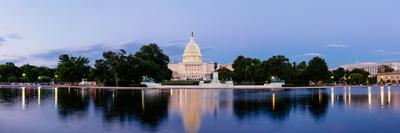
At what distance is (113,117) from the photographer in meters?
20.5

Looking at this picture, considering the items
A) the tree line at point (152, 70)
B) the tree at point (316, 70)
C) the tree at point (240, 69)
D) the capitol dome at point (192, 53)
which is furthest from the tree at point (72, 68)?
the capitol dome at point (192, 53)

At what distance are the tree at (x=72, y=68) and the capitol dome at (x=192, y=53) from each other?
71.9 meters

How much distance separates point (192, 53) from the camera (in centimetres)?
16588

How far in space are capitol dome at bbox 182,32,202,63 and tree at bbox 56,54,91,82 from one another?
7192cm

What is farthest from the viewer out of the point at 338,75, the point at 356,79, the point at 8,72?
the point at 338,75

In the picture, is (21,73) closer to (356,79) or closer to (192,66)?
(192,66)

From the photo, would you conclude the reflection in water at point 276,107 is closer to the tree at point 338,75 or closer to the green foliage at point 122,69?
the green foliage at point 122,69

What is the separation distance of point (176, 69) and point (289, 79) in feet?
320

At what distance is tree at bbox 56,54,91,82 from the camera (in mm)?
92438

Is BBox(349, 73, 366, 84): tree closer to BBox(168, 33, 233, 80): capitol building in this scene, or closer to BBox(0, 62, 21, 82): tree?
BBox(168, 33, 233, 80): capitol building

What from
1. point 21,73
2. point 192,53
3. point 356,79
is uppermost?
point 192,53

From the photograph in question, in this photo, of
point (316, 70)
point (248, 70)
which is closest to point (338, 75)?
point (316, 70)

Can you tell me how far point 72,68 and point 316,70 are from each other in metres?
49.4

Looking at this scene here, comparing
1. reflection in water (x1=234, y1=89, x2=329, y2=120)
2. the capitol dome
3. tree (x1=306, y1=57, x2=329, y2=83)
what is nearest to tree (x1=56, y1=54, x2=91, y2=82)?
tree (x1=306, y1=57, x2=329, y2=83)
